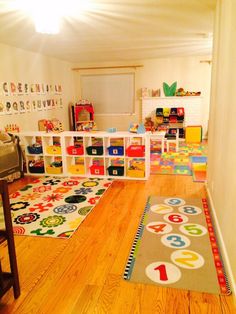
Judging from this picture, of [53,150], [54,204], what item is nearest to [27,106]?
[53,150]

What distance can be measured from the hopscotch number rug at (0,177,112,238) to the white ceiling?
2.14 meters

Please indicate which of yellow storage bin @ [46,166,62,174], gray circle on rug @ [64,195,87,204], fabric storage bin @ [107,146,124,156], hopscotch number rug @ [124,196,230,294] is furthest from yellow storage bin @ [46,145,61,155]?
hopscotch number rug @ [124,196,230,294]

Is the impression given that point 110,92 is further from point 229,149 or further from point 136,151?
point 229,149

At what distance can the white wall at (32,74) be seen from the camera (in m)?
4.70

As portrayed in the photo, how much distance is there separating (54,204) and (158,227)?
1.27 metres

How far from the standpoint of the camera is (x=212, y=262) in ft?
6.43

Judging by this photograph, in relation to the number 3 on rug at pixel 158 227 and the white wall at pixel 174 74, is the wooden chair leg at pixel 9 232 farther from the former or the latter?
the white wall at pixel 174 74

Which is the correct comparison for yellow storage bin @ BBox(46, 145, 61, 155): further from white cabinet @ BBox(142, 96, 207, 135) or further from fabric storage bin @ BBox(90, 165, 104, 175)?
white cabinet @ BBox(142, 96, 207, 135)

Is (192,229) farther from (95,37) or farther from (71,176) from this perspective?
(95,37)

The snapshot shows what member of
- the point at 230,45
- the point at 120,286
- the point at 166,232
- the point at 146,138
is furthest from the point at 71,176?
the point at 230,45

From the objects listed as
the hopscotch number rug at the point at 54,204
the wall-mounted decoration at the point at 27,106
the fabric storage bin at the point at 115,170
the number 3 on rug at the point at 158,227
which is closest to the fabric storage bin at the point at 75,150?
the hopscotch number rug at the point at 54,204

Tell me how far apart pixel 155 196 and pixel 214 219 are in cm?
89

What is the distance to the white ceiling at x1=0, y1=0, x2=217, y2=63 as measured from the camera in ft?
9.57

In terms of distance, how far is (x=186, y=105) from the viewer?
273 inches
